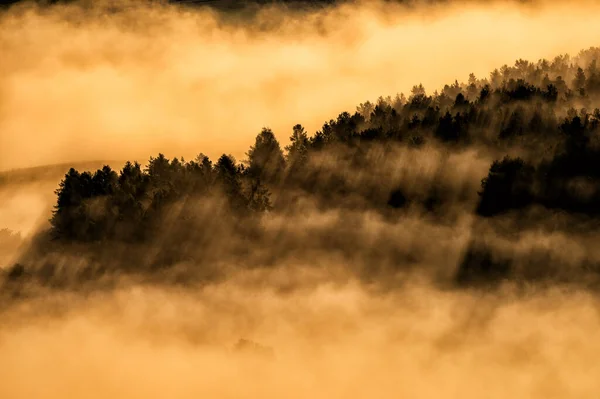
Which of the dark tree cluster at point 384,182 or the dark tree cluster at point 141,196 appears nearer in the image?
the dark tree cluster at point 384,182

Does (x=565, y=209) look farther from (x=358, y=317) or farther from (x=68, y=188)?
(x=68, y=188)

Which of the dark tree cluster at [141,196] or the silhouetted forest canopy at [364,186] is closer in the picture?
the silhouetted forest canopy at [364,186]

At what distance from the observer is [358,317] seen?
14800cm

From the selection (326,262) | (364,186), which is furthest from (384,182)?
(326,262)

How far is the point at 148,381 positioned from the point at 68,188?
1411 inches

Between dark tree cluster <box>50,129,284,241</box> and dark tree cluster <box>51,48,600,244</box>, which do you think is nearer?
dark tree cluster <box>51,48,600,244</box>

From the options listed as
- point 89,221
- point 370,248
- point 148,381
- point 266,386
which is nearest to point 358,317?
point 370,248

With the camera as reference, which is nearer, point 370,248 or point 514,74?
point 370,248

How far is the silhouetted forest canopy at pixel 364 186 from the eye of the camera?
136000 mm

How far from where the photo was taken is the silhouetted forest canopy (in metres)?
136

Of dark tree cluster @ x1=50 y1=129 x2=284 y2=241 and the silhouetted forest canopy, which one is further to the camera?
dark tree cluster @ x1=50 y1=129 x2=284 y2=241

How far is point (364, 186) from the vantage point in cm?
15688

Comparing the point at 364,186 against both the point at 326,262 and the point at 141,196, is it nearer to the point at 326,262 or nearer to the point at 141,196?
the point at 326,262

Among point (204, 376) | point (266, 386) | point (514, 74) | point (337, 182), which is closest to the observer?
point (266, 386)
